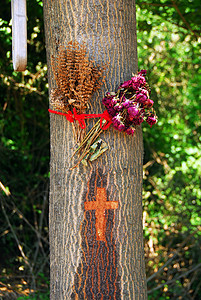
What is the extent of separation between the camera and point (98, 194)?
6.68 ft

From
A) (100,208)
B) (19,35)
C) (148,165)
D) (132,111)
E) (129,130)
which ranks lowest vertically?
(100,208)

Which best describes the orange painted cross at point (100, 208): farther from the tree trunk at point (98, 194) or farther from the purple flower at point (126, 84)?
the purple flower at point (126, 84)

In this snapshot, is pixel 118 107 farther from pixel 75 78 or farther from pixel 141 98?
pixel 75 78

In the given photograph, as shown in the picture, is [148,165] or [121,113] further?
[148,165]

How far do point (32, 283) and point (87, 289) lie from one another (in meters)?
1.91

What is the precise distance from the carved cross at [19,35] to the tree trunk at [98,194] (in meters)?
0.19

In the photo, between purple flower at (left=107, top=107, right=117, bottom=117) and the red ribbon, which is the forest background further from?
purple flower at (left=107, top=107, right=117, bottom=117)

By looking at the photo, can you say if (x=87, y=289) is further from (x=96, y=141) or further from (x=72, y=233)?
(x=96, y=141)

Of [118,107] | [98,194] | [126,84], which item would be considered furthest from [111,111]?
[98,194]

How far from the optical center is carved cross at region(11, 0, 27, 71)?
205 cm

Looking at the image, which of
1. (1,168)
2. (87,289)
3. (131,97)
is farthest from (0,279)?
(131,97)

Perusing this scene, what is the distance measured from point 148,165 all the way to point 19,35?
10.4 ft

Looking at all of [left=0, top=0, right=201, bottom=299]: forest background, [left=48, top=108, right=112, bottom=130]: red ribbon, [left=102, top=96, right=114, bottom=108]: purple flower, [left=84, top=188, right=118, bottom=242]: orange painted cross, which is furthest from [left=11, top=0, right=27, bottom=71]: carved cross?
[left=0, top=0, right=201, bottom=299]: forest background

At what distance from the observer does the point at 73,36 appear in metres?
2.08
